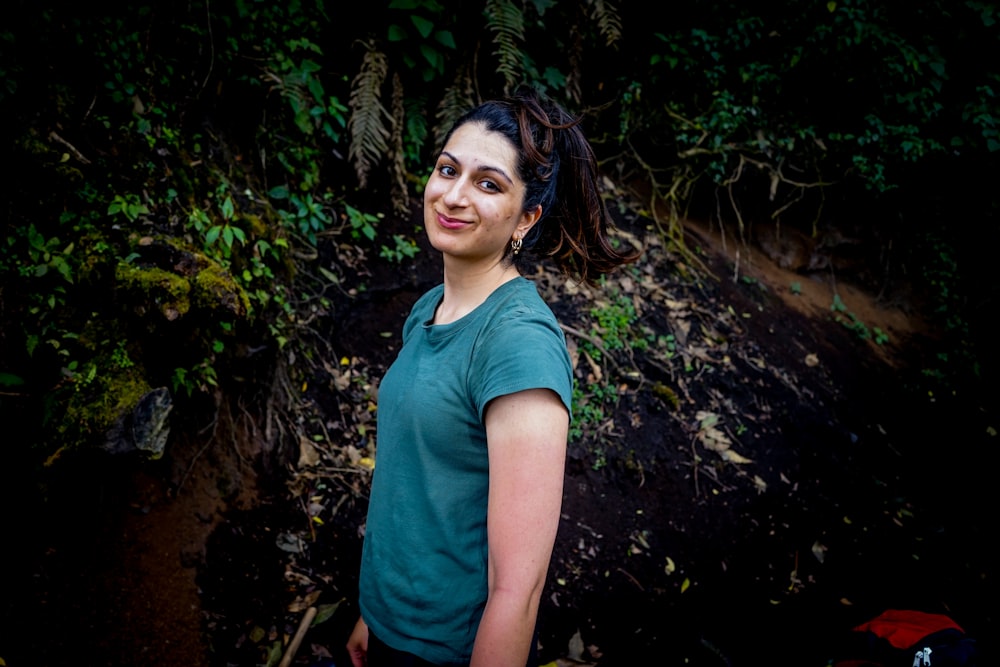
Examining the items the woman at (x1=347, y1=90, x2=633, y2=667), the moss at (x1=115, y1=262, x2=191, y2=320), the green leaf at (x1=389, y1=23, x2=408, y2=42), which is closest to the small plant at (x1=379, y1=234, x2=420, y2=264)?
the green leaf at (x1=389, y1=23, x2=408, y2=42)

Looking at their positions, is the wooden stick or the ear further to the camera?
the wooden stick

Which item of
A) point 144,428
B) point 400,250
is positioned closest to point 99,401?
point 144,428

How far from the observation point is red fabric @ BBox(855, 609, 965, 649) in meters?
2.73

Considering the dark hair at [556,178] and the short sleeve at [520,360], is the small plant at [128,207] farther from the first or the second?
the short sleeve at [520,360]

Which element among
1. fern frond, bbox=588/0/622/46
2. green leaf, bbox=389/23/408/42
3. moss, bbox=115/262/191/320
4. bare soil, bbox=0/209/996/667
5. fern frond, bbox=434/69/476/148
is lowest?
bare soil, bbox=0/209/996/667

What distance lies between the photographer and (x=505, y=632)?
3.66 ft

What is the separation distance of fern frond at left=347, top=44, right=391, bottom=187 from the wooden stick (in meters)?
3.88

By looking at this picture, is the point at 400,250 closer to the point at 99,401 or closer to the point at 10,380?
the point at 99,401

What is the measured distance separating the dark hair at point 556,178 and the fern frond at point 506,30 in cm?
406

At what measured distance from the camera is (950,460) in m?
6.14

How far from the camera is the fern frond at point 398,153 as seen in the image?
203 inches

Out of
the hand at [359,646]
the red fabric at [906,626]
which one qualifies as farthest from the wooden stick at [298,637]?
the red fabric at [906,626]

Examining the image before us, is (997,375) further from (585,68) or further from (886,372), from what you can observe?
(585,68)

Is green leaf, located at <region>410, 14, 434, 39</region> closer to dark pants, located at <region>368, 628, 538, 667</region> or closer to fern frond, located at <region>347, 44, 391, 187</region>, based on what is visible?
fern frond, located at <region>347, 44, 391, 187</region>
